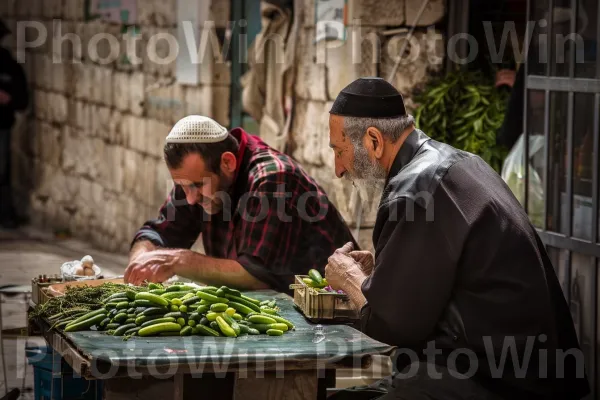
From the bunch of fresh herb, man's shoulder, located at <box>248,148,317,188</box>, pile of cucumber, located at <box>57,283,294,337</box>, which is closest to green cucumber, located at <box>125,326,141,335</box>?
pile of cucumber, located at <box>57,283,294,337</box>

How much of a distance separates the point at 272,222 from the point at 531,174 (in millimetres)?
1854

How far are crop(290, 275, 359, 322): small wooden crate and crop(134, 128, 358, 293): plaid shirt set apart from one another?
79 centimetres

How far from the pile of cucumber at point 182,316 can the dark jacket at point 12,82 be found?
9.71 metres

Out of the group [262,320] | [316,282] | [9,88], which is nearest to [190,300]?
[262,320]

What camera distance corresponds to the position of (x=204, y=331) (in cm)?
494

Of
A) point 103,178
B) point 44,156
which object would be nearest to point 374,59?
point 103,178

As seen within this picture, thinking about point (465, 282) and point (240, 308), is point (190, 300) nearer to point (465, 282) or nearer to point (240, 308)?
point (240, 308)

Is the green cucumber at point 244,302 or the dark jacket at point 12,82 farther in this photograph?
the dark jacket at point 12,82

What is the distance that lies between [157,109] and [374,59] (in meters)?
4.30

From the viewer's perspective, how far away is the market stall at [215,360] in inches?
179

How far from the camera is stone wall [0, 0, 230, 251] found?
11.5 m

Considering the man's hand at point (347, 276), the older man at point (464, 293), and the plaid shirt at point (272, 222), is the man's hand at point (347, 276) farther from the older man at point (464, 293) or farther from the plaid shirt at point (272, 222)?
the plaid shirt at point (272, 222)

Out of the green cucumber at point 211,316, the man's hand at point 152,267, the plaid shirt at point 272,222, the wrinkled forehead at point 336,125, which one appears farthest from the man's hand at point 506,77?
the green cucumber at point 211,316

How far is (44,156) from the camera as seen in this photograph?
51.8 ft
